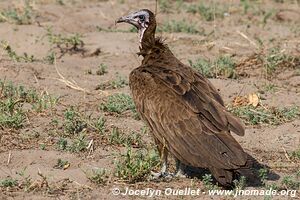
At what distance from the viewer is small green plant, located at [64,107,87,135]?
25.8ft

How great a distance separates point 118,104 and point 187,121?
6.69ft

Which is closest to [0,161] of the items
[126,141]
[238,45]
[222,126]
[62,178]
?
[62,178]

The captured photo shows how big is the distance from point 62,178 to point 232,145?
1421 mm

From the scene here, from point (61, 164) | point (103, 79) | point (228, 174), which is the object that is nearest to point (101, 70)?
point (103, 79)

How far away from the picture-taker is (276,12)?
13219 millimetres

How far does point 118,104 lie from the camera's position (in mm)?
8664

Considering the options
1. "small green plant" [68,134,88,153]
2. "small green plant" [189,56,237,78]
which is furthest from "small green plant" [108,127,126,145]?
"small green plant" [189,56,237,78]

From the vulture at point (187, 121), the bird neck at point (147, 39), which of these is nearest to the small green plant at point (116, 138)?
the vulture at point (187, 121)

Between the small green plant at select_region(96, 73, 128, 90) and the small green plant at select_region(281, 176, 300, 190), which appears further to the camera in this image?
the small green plant at select_region(96, 73, 128, 90)

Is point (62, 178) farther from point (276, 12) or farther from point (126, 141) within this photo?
point (276, 12)

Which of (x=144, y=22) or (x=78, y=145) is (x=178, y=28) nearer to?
(x=144, y=22)

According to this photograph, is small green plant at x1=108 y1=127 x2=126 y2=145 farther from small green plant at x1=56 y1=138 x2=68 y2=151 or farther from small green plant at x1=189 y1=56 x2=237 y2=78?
small green plant at x1=189 y1=56 x2=237 y2=78

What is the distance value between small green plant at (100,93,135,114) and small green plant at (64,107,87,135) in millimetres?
619

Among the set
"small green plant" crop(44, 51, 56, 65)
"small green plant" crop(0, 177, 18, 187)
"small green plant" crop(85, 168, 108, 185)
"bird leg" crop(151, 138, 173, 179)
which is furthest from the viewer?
"small green plant" crop(44, 51, 56, 65)
